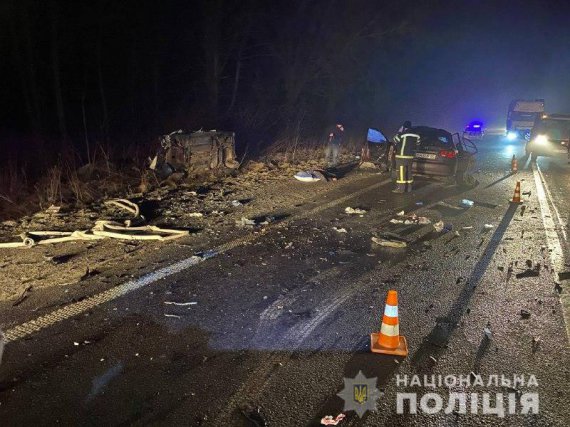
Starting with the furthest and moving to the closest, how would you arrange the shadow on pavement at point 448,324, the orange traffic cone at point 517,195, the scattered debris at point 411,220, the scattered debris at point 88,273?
the orange traffic cone at point 517,195
the scattered debris at point 411,220
the scattered debris at point 88,273
the shadow on pavement at point 448,324

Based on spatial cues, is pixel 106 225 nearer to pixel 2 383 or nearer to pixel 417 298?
pixel 2 383

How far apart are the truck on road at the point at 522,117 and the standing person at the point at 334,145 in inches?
678

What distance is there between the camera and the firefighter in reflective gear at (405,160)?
10914mm

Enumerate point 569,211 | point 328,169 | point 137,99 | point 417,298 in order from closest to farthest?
point 417,298, point 569,211, point 328,169, point 137,99

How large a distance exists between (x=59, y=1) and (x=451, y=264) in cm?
1828

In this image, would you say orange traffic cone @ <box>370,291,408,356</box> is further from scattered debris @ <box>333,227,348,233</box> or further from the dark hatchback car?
the dark hatchback car

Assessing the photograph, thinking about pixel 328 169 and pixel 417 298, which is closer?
pixel 417 298

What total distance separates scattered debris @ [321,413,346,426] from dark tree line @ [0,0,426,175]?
14.4 m

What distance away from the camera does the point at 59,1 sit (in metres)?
17.5

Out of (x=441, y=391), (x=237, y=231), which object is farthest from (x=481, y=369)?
(x=237, y=231)

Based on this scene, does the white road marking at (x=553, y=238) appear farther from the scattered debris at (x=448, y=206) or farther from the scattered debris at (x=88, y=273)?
the scattered debris at (x=88, y=273)

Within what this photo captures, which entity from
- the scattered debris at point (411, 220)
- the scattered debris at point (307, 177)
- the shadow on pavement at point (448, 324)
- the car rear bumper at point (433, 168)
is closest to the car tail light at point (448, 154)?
the car rear bumper at point (433, 168)

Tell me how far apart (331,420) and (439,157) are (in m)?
9.58

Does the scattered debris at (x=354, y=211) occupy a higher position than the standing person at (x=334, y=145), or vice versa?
the standing person at (x=334, y=145)
